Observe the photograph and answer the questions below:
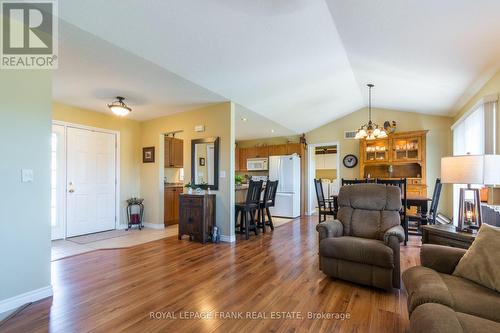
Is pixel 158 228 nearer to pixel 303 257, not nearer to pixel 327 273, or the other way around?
pixel 303 257

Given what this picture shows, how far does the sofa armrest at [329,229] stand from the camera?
9.41ft

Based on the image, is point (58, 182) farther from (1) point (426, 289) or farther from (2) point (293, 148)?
(2) point (293, 148)

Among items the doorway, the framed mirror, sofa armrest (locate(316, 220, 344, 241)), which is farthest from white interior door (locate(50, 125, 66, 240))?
sofa armrest (locate(316, 220, 344, 241))

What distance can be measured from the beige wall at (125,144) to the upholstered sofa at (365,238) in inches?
177

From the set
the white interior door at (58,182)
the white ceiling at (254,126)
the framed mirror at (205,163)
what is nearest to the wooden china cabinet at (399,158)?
the white ceiling at (254,126)

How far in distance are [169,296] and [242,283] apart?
0.77 meters

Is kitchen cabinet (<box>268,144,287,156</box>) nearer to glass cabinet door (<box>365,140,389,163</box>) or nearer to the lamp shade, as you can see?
glass cabinet door (<box>365,140,389,163</box>)

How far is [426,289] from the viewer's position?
61.0 inches

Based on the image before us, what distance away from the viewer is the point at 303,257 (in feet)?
11.8

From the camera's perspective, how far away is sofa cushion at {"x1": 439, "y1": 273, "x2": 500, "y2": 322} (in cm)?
138

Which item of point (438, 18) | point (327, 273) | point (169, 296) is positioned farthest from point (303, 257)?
point (438, 18)

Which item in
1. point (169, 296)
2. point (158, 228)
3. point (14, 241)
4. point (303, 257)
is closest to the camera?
point (14, 241)

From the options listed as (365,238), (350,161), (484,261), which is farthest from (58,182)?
(350,161)

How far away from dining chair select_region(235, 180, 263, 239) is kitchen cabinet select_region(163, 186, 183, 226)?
185 centimetres
